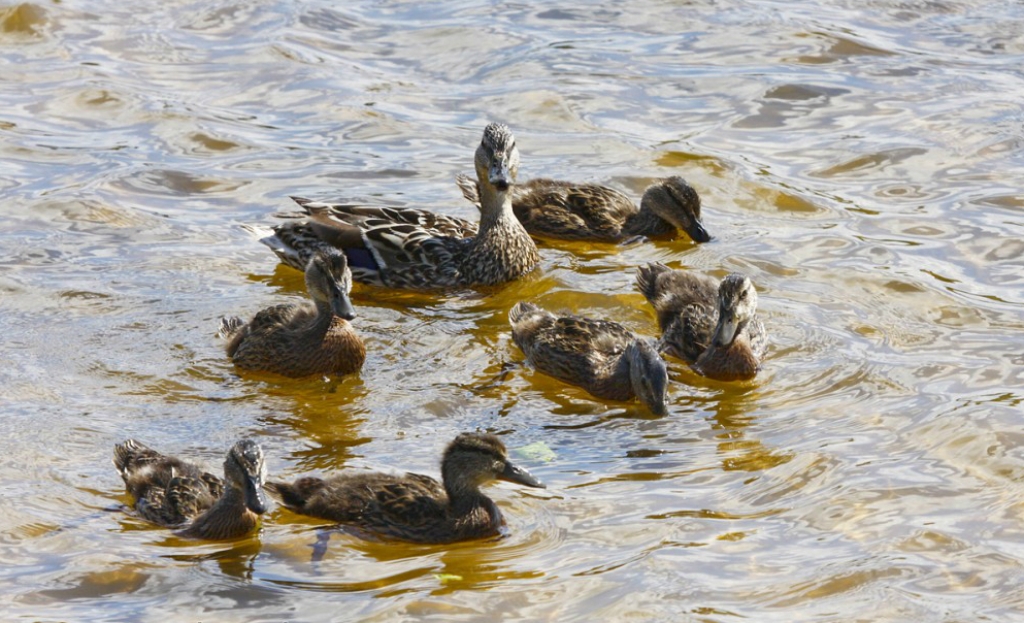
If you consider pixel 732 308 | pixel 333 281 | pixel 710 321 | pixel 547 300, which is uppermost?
pixel 333 281

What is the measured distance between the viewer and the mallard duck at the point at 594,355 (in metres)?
9.67

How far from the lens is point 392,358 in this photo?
34.9 feet

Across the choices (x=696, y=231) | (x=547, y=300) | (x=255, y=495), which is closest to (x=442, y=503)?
(x=255, y=495)

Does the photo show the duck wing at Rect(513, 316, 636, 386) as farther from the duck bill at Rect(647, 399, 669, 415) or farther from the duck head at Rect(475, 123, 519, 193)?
the duck head at Rect(475, 123, 519, 193)

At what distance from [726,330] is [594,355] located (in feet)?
2.66

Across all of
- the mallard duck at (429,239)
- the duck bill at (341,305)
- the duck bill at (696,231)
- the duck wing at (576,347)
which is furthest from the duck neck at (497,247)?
the duck bill at (341,305)

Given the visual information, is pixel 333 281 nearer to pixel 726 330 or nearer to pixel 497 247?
pixel 497 247

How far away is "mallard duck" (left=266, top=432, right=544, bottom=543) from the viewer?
8320 mm

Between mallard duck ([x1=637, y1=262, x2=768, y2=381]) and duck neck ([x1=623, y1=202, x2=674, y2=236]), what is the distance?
1515 mm

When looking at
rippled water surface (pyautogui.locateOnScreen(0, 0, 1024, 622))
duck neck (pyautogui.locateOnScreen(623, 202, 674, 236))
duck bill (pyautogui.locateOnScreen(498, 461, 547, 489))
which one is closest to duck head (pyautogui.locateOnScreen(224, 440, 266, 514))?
rippled water surface (pyautogui.locateOnScreen(0, 0, 1024, 622))

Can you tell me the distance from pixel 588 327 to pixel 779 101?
552 cm

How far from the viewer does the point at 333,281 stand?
411 inches

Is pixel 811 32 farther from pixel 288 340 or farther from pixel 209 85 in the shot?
pixel 288 340

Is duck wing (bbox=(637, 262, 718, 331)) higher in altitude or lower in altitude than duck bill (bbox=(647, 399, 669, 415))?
higher
